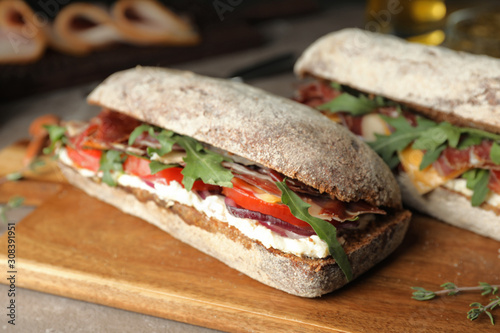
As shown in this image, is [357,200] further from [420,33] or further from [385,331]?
[420,33]

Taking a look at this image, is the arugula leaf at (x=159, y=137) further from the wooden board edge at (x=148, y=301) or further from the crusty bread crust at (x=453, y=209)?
the crusty bread crust at (x=453, y=209)

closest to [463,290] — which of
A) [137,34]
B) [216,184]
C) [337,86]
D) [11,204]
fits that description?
[216,184]

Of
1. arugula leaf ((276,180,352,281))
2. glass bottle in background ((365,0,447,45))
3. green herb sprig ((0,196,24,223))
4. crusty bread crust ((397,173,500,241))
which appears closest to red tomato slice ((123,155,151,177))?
green herb sprig ((0,196,24,223))

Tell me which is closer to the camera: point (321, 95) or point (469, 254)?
point (469, 254)

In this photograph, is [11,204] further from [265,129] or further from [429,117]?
[429,117]

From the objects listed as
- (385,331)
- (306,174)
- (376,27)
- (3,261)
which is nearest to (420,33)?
(376,27)

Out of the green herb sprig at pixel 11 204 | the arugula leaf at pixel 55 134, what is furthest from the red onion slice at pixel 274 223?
the green herb sprig at pixel 11 204

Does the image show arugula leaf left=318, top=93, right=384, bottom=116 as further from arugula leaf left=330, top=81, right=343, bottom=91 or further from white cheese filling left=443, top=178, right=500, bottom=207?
white cheese filling left=443, top=178, right=500, bottom=207

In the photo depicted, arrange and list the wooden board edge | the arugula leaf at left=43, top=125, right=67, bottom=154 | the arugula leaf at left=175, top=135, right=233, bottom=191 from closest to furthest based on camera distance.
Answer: the wooden board edge → the arugula leaf at left=175, top=135, right=233, bottom=191 → the arugula leaf at left=43, top=125, right=67, bottom=154
